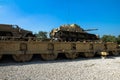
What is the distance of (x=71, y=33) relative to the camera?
2145 cm

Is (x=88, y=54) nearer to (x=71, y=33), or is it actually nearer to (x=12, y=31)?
(x=71, y=33)

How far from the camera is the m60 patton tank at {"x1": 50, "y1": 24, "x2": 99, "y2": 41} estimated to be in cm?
2054

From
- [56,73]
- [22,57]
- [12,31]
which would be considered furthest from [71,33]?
[56,73]

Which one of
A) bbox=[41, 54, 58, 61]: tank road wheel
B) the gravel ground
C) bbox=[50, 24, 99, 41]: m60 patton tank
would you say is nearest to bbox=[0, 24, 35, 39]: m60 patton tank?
bbox=[41, 54, 58, 61]: tank road wheel

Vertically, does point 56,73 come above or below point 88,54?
below

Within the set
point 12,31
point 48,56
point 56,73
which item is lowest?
point 56,73

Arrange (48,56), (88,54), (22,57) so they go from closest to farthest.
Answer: (22,57)
(48,56)
(88,54)

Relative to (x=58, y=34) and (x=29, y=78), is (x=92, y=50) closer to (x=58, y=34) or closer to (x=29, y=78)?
(x=58, y=34)

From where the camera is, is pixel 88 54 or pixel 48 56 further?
pixel 88 54

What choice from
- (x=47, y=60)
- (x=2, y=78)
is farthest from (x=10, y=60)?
(x=2, y=78)

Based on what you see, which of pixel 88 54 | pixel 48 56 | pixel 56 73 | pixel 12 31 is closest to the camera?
pixel 56 73

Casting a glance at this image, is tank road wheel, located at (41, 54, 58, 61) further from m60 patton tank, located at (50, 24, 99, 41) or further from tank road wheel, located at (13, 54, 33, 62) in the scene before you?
m60 patton tank, located at (50, 24, 99, 41)

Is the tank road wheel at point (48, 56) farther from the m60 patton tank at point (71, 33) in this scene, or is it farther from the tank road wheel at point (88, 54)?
the m60 patton tank at point (71, 33)

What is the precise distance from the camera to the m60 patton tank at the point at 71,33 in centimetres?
2054
